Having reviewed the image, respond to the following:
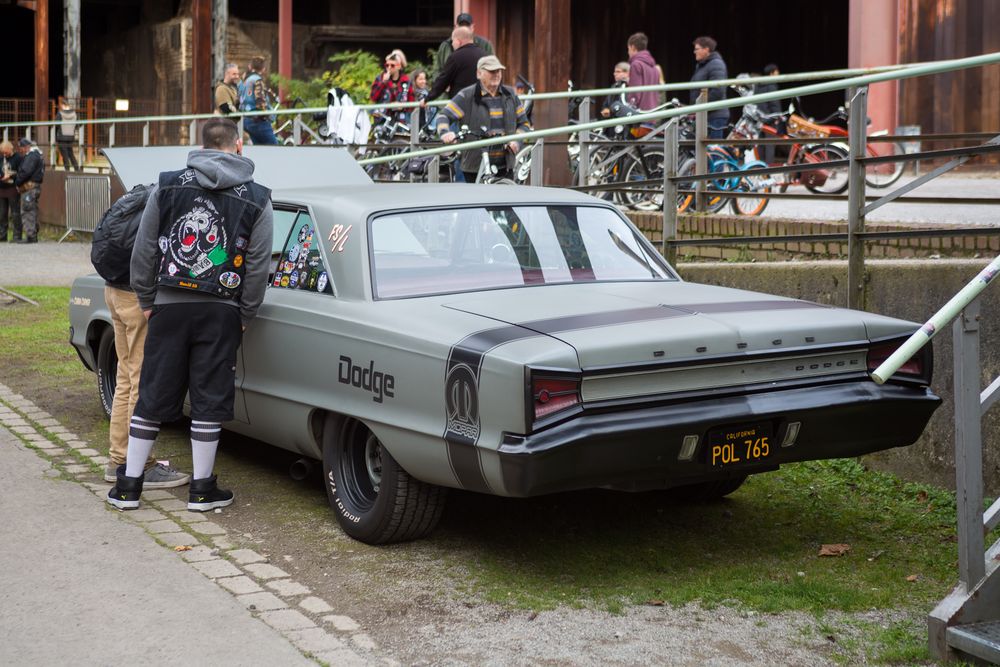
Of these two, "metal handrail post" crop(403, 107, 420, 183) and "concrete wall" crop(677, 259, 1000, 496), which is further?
"metal handrail post" crop(403, 107, 420, 183)

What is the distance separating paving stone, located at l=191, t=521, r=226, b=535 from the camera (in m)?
6.01

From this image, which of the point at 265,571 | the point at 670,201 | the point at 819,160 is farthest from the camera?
the point at 819,160

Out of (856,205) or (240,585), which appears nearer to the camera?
(240,585)

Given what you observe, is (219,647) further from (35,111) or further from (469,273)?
(35,111)

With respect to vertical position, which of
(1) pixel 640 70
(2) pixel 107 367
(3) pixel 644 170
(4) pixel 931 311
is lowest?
(2) pixel 107 367

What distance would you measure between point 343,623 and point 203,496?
5.79 ft

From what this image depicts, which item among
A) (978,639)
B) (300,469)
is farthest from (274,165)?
(978,639)

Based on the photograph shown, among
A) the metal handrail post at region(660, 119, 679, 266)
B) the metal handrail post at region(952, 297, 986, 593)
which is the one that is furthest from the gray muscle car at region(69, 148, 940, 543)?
the metal handrail post at region(660, 119, 679, 266)

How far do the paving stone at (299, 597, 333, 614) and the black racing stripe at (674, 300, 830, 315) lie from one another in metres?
1.82

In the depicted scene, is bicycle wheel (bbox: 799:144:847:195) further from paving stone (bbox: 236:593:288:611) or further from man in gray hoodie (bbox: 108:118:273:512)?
paving stone (bbox: 236:593:288:611)

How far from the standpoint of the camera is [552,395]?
4887 millimetres

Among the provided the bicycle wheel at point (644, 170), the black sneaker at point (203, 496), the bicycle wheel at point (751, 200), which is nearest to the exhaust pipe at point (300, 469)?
the black sneaker at point (203, 496)

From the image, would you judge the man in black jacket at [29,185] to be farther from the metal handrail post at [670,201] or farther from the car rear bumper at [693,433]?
the car rear bumper at [693,433]

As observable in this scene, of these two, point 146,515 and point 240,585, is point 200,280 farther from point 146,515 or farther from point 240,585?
point 240,585
